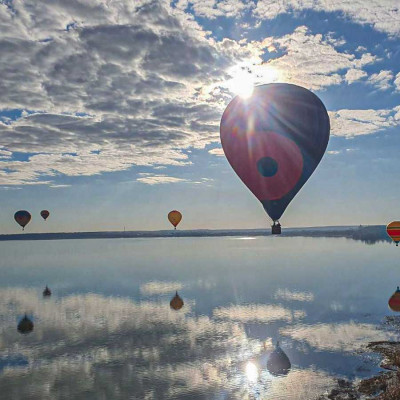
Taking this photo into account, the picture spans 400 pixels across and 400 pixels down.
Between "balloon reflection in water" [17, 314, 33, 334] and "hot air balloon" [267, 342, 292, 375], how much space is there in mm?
18418

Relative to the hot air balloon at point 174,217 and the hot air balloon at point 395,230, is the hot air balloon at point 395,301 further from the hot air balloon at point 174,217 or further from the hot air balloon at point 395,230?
the hot air balloon at point 174,217

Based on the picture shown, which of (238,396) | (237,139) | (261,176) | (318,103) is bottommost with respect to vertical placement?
(238,396)

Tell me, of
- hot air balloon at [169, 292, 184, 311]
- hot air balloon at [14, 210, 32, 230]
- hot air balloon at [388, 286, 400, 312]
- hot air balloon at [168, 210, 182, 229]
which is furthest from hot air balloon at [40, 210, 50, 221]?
hot air balloon at [388, 286, 400, 312]

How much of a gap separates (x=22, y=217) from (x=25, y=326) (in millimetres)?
77739

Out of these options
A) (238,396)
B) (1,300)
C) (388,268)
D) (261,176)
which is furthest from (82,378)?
(388,268)

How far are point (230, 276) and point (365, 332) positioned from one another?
38180 mm

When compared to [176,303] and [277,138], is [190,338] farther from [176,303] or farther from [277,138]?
[277,138]

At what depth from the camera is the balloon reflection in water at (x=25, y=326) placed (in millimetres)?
34225

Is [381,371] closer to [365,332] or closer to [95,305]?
[365,332]

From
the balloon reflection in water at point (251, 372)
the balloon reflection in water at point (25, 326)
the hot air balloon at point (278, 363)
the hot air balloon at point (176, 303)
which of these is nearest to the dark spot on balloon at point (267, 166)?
the hot air balloon at point (278, 363)

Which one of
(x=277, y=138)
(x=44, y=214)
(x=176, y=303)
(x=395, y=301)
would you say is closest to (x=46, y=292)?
(x=176, y=303)

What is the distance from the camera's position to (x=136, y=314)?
131 ft

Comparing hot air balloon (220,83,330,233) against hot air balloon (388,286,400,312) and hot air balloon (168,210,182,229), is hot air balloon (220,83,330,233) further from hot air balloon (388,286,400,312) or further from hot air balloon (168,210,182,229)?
hot air balloon (168,210,182,229)

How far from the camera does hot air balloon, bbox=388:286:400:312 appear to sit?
133 feet
